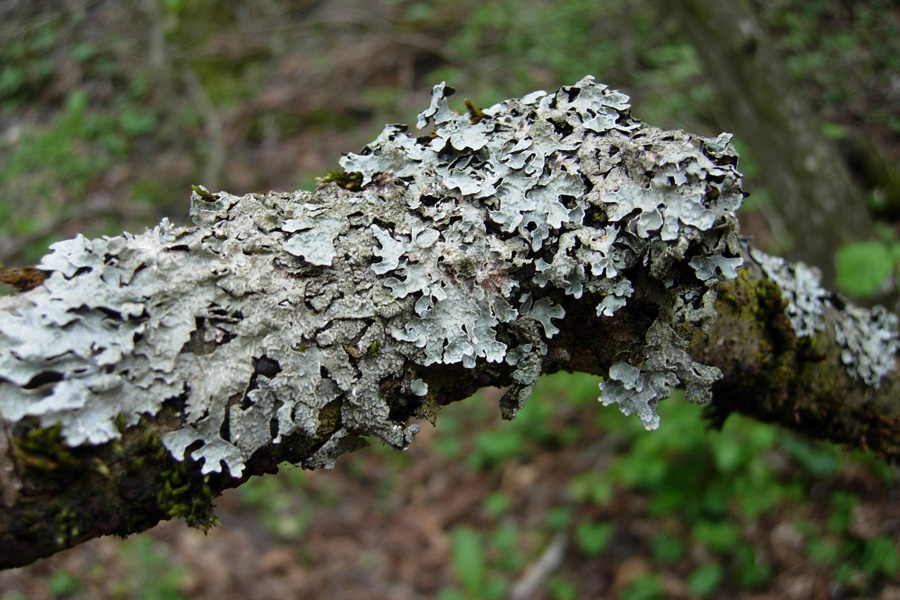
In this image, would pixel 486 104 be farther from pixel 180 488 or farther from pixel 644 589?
pixel 180 488

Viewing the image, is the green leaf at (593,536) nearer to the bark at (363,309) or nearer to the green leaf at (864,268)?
the green leaf at (864,268)

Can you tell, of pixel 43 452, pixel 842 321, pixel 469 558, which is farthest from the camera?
pixel 469 558

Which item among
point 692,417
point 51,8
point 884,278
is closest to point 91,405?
point 884,278

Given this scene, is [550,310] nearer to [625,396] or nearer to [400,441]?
[625,396]

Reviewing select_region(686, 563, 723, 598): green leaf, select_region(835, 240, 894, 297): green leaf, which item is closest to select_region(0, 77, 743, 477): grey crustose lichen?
select_region(835, 240, 894, 297): green leaf

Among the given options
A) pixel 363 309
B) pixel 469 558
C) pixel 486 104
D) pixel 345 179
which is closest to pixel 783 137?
pixel 345 179

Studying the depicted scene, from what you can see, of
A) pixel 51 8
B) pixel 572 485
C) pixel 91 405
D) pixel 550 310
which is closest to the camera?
pixel 91 405

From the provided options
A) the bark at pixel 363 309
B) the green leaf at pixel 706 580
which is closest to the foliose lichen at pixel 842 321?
the bark at pixel 363 309

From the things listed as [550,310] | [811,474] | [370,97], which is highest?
[550,310]
